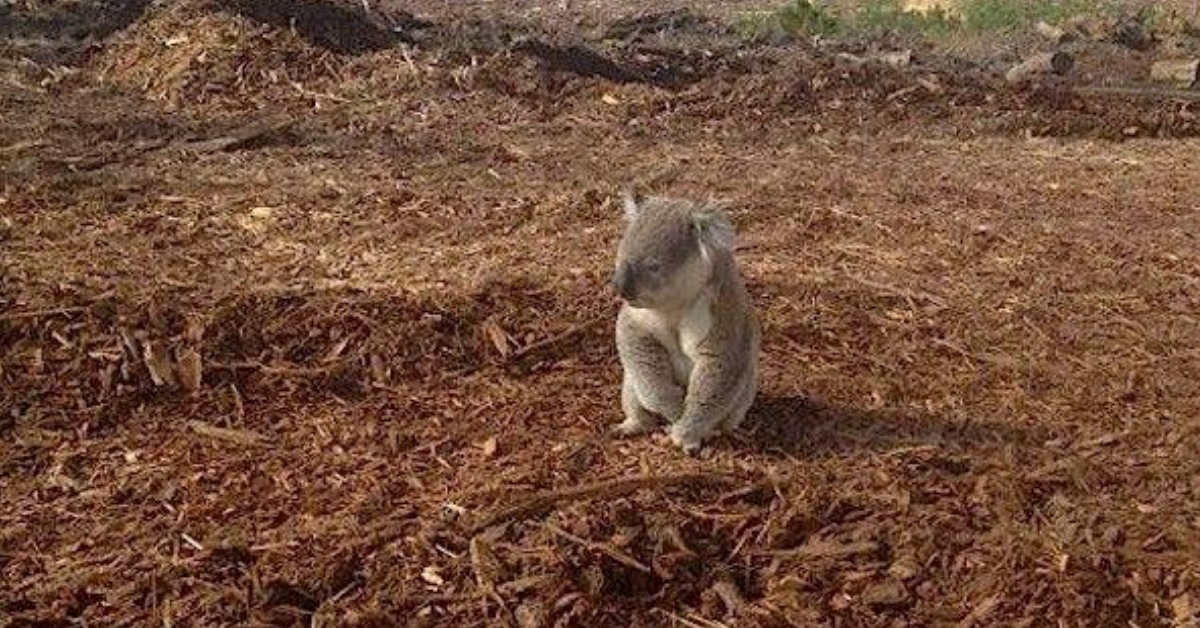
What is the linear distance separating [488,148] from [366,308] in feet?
11.9

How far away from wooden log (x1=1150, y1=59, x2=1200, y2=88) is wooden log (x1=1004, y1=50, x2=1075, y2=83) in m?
0.77

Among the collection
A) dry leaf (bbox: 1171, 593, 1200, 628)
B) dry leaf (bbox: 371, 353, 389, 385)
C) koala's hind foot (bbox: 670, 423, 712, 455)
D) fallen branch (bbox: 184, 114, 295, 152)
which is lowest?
fallen branch (bbox: 184, 114, 295, 152)

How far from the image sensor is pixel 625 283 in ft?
15.3

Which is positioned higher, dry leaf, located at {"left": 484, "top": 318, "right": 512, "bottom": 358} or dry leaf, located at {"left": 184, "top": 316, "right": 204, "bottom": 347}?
dry leaf, located at {"left": 184, "top": 316, "right": 204, "bottom": 347}

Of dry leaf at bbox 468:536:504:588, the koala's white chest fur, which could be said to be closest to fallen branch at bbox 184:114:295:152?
the koala's white chest fur

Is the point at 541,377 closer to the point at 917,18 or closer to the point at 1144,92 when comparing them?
the point at 1144,92

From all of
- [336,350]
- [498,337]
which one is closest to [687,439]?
[498,337]

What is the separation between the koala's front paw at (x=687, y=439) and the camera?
5.06m

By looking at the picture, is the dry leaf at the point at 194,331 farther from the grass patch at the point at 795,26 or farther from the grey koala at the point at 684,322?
the grass patch at the point at 795,26

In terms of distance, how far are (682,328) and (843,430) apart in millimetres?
837

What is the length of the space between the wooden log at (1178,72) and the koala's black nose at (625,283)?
32.2ft

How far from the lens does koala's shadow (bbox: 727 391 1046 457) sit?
17.1 ft

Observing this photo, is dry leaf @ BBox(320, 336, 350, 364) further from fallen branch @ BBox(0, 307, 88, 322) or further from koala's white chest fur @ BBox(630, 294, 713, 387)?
koala's white chest fur @ BBox(630, 294, 713, 387)

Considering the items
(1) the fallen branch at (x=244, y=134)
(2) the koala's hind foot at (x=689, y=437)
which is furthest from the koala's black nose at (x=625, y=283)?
(1) the fallen branch at (x=244, y=134)
